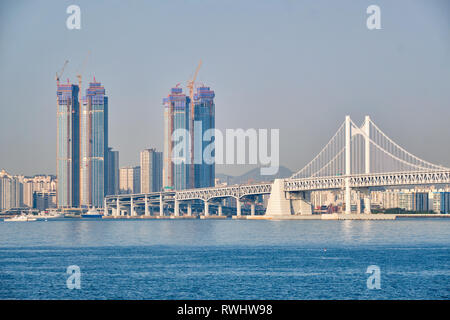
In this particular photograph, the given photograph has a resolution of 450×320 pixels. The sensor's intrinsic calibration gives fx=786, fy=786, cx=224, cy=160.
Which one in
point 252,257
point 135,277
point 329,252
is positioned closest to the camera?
point 135,277

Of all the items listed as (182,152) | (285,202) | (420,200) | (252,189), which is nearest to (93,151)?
(182,152)

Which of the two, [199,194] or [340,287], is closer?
[340,287]

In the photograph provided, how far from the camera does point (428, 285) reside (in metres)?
28.7

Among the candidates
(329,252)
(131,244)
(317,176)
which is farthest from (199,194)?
(329,252)

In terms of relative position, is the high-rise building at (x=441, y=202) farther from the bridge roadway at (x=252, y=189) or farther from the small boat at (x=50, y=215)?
the small boat at (x=50, y=215)

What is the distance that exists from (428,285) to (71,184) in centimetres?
16616

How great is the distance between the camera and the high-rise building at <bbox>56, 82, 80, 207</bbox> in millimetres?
188875

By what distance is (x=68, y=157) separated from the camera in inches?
7461

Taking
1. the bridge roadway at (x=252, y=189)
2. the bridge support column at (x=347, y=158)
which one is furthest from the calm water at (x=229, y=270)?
the bridge support column at (x=347, y=158)

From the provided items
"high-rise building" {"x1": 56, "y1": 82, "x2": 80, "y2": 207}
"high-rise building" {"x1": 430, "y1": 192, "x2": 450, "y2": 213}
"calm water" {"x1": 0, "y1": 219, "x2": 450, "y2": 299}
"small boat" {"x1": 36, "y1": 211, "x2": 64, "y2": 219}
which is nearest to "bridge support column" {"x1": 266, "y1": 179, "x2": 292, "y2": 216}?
"high-rise building" {"x1": 430, "y1": 192, "x2": 450, "y2": 213}

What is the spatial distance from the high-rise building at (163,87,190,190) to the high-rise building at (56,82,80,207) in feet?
71.6

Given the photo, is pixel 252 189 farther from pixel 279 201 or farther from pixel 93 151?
pixel 93 151

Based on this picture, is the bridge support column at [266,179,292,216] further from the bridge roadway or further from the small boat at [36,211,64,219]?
the small boat at [36,211,64,219]

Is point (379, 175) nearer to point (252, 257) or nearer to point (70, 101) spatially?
point (252, 257)
